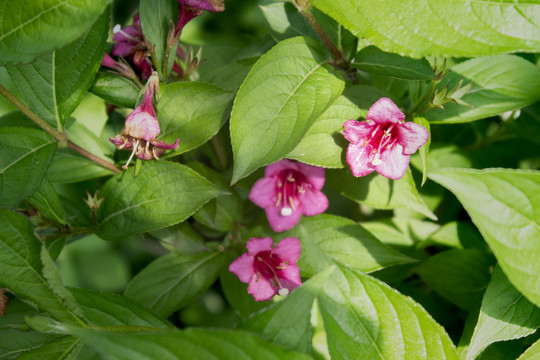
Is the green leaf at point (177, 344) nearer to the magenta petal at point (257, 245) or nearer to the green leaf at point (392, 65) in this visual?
the magenta petal at point (257, 245)

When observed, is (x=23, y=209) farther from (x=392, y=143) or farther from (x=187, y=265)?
(x=392, y=143)

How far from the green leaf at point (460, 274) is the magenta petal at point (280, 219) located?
0.42 m

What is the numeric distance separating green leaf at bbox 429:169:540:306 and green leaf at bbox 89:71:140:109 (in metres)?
0.82

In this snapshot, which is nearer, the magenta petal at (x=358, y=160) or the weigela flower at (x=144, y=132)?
the weigela flower at (x=144, y=132)

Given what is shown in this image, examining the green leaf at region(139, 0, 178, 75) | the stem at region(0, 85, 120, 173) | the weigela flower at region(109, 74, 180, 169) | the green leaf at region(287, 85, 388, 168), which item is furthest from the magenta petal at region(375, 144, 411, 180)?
the stem at region(0, 85, 120, 173)

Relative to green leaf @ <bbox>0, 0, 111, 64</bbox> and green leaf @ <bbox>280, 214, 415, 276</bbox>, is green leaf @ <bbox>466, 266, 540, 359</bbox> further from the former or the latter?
green leaf @ <bbox>0, 0, 111, 64</bbox>

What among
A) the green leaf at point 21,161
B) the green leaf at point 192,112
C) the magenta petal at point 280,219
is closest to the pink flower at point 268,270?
the magenta petal at point 280,219

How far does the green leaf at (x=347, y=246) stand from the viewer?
1377mm

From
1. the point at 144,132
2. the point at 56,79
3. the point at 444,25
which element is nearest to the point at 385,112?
the point at 444,25

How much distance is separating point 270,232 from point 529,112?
0.98 m

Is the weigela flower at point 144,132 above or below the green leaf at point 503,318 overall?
above

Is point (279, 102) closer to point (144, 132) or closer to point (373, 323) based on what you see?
point (144, 132)

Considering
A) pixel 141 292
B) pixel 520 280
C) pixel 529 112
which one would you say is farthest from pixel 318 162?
pixel 529 112

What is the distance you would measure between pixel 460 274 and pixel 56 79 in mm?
1254
